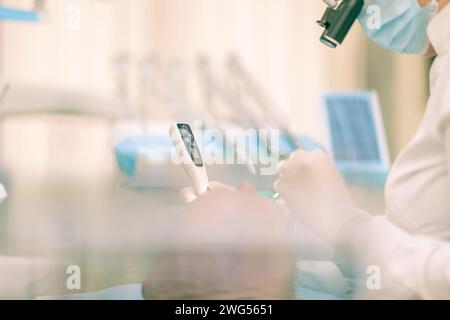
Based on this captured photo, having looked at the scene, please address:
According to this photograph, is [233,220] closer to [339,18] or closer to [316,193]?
[316,193]

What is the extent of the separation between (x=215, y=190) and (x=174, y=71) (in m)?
1.32

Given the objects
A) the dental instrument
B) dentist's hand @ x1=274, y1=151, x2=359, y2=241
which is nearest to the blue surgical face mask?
the dental instrument

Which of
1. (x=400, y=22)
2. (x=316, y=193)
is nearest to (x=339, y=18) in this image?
(x=400, y=22)

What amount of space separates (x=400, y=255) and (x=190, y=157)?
284 mm

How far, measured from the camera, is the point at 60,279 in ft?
2.79

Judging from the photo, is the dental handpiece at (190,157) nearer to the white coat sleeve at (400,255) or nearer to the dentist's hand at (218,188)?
the dentist's hand at (218,188)

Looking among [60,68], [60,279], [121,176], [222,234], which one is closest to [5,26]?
[60,68]

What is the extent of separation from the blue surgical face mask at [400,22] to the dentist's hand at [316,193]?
0.68 ft

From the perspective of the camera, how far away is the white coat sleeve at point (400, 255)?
2.24 feet

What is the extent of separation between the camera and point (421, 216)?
720 mm

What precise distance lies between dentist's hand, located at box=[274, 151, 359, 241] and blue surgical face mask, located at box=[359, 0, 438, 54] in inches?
8.1

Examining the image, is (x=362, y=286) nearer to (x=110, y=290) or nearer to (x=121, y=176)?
(x=110, y=290)

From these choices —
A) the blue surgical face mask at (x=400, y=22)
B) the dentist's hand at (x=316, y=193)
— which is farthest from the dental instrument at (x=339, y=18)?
the dentist's hand at (x=316, y=193)

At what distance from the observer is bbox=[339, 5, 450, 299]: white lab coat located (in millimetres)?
688
